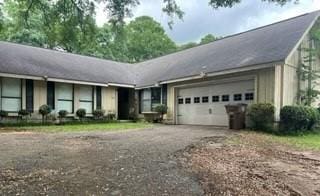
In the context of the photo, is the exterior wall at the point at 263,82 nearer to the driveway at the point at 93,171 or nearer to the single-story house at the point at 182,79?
the single-story house at the point at 182,79

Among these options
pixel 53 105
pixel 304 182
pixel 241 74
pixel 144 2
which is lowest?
pixel 304 182

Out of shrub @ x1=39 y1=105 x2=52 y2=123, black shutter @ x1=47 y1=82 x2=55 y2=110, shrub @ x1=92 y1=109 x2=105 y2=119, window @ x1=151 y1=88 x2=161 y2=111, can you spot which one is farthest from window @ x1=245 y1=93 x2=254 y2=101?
black shutter @ x1=47 y1=82 x2=55 y2=110

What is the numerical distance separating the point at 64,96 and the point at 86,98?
4.85 ft

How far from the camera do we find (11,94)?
49.0 ft

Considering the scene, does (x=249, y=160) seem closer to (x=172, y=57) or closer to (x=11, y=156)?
(x=11, y=156)

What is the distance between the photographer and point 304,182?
5.07m

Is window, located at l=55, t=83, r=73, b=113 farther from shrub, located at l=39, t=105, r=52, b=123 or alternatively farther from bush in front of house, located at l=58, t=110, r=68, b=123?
shrub, located at l=39, t=105, r=52, b=123

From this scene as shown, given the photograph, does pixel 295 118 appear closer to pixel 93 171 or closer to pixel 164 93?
pixel 164 93

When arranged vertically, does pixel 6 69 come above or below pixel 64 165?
above

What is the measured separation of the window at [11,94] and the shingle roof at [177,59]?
0.79 metres

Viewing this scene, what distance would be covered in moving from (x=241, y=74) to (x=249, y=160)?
310 inches

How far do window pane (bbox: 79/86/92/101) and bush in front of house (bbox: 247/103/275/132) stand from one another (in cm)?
1026

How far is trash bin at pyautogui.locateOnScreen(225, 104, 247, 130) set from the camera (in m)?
12.8

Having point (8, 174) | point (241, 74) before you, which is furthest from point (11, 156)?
point (241, 74)
